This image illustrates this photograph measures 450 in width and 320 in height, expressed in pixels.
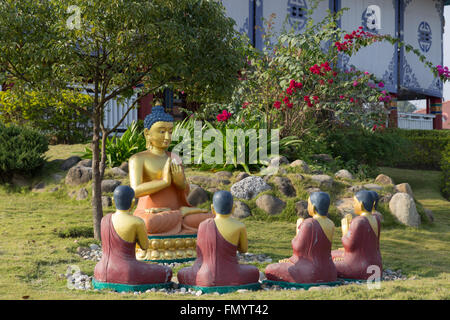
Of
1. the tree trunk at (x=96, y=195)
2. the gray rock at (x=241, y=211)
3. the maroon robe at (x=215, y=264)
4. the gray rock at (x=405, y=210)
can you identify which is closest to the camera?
the maroon robe at (x=215, y=264)

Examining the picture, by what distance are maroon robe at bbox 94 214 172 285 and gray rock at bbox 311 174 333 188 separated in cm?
528

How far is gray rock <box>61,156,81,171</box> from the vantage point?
34.8ft

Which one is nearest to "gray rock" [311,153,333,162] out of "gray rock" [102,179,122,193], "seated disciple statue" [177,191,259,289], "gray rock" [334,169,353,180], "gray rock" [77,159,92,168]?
"gray rock" [334,169,353,180]

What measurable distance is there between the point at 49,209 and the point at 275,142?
443cm

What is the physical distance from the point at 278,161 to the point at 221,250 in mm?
5622

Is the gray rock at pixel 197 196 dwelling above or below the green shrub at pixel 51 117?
below

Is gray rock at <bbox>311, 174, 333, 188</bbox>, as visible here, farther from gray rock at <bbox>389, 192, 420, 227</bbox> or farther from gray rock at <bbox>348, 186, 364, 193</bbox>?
gray rock at <bbox>389, 192, 420, 227</bbox>

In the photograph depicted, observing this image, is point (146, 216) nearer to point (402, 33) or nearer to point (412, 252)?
point (412, 252)

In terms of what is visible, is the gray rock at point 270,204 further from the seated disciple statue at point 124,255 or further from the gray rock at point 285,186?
the seated disciple statue at point 124,255

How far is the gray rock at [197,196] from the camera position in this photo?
897cm

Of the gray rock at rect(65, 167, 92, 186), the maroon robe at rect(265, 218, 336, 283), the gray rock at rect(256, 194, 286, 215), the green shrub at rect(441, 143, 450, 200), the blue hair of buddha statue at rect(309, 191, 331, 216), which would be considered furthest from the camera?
the green shrub at rect(441, 143, 450, 200)

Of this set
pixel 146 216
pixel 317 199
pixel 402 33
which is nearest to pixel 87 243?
pixel 146 216

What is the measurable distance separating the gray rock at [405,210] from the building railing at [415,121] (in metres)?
10.1

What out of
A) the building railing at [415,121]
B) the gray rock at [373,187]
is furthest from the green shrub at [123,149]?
the building railing at [415,121]
